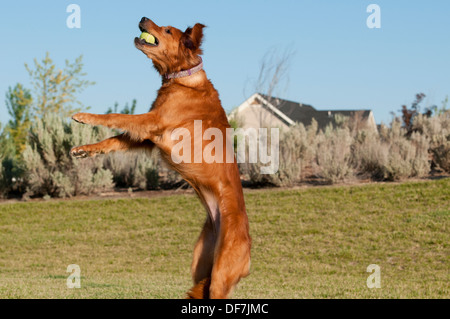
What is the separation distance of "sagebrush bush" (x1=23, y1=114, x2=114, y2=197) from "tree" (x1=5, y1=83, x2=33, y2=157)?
8104mm

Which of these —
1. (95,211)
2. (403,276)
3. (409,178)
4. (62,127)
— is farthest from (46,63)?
(403,276)

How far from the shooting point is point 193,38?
472cm

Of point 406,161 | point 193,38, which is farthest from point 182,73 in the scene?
point 406,161

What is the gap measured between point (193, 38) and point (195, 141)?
95 cm

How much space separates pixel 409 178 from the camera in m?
15.6

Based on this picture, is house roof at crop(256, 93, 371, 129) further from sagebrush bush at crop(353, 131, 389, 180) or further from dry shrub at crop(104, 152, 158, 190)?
dry shrub at crop(104, 152, 158, 190)

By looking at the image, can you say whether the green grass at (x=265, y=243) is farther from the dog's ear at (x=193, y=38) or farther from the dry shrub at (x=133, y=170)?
the dog's ear at (x=193, y=38)

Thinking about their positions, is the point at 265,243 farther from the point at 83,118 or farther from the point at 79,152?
the point at 83,118

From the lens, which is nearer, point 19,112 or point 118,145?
point 118,145

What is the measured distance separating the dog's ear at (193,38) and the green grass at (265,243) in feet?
13.3

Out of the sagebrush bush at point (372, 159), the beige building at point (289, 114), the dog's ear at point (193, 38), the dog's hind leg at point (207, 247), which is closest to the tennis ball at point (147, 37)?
the dog's ear at point (193, 38)

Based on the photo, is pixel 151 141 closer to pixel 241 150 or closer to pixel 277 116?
pixel 241 150

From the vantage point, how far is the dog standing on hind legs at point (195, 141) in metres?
4.25

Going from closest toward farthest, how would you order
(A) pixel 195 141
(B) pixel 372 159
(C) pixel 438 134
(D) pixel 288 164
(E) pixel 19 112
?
(A) pixel 195 141 → (D) pixel 288 164 → (B) pixel 372 159 → (C) pixel 438 134 → (E) pixel 19 112
